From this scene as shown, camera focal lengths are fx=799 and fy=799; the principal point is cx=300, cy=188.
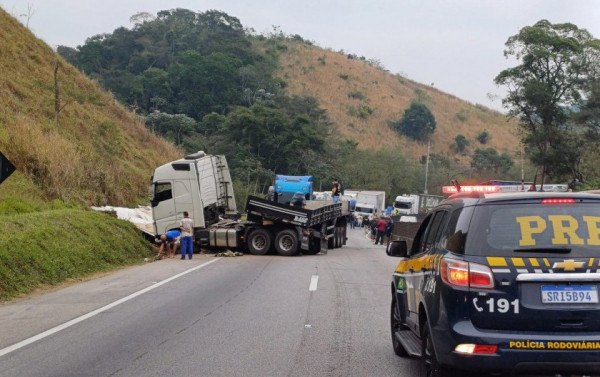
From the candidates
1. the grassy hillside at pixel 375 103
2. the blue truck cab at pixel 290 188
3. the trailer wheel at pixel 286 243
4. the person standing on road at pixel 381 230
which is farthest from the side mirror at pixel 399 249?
the grassy hillside at pixel 375 103

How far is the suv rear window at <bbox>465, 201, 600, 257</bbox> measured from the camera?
237 inches

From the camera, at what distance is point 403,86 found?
521ft

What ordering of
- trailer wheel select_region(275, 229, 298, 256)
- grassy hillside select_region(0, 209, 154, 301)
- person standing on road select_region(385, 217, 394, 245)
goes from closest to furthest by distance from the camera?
grassy hillside select_region(0, 209, 154, 301) < trailer wheel select_region(275, 229, 298, 256) < person standing on road select_region(385, 217, 394, 245)

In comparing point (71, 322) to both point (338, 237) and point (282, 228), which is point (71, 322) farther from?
point (338, 237)

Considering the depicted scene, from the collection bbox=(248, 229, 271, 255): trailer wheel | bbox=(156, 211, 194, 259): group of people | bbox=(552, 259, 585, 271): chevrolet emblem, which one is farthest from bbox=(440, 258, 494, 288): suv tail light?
bbox=(248, 229, 271, 255): trailer wheel

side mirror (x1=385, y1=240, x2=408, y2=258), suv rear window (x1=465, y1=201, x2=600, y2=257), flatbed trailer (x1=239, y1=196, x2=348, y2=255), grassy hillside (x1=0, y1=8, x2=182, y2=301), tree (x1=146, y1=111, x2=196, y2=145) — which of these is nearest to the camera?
suv rear window (x1=465, y1=201, x2=600, y2=257)

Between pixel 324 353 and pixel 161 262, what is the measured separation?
590 inches

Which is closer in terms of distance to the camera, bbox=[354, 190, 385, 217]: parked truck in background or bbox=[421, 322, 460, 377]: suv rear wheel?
bbox=[421, 322, 460, 377]: suv rear wheel

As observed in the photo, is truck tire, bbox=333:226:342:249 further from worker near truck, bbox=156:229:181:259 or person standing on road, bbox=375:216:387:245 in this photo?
worker near truck, bbox=156:229:181:259

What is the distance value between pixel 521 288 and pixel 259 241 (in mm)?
21564

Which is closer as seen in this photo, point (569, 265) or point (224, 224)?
point (569, 265)

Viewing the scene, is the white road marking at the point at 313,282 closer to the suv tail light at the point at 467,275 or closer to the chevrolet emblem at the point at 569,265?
the suv tail light at the point at 467,275

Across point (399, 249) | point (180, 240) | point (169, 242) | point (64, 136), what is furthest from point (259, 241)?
point (399, 249)

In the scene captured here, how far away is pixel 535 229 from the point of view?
20.0 ft
